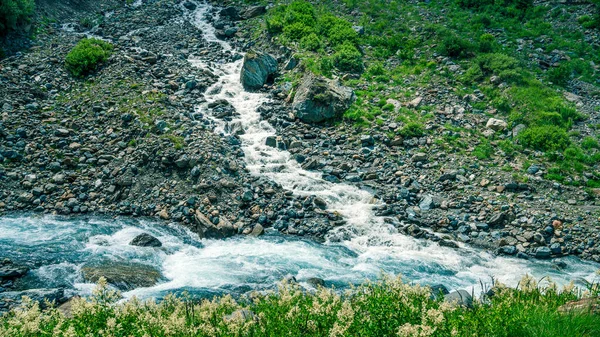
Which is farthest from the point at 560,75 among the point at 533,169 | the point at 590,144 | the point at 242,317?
the point at 242,317

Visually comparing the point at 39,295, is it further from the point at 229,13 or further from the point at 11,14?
the point at 229,13

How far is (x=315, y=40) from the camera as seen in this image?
29.6 m

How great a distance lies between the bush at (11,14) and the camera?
27562 millimetres

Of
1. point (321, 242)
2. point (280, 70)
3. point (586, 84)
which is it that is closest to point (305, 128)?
point (280, 70)

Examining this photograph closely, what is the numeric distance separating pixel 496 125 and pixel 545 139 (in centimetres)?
240

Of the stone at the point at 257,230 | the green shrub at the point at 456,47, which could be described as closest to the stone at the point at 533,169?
the green shrub at the point at 456,47

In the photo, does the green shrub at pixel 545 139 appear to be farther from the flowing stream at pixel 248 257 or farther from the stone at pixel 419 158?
the flowing stream at pixel 248 257

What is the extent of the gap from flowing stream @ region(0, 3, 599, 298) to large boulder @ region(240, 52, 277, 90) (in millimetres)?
10898

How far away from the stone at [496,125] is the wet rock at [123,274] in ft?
58.0

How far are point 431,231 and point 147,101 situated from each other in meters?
15.2

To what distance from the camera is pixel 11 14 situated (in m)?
28.0

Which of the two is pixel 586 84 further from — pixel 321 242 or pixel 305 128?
pixel 321 242

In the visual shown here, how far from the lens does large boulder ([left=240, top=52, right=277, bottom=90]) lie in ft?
88.4

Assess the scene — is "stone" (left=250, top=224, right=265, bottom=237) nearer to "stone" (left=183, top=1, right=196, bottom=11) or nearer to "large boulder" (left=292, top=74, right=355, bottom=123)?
"large boulder" (left=292, top=74, right=355, bottom=123)
